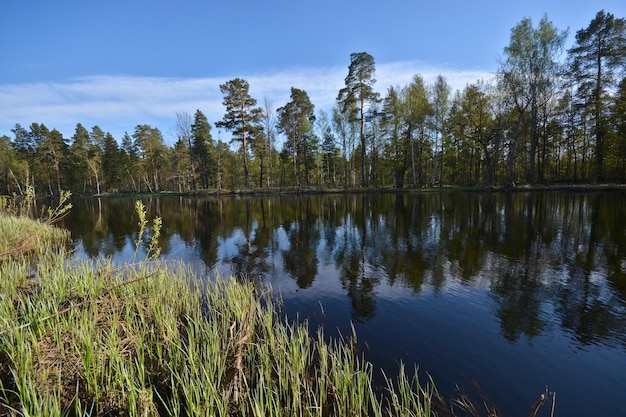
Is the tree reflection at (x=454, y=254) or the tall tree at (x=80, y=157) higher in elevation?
the tall tree at (x=80, y=157)

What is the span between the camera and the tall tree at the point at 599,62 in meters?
35.9

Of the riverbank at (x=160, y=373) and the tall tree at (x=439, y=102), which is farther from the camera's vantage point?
the tall tree at (x=439, y=102)

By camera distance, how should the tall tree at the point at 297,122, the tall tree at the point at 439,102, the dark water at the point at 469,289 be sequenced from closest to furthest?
1. the dark water at the point at 469,289
2. the tall tree at the point at 439,102
3. the tall tree at the point at 297,122

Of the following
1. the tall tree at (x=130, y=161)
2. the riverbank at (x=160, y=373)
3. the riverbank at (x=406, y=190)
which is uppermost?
the tall tree at (x=130, y=161)

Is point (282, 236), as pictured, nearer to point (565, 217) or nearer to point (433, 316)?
point (433, 316)

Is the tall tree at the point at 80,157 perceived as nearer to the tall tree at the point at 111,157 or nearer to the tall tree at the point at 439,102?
the tall tree at the point at 111,157

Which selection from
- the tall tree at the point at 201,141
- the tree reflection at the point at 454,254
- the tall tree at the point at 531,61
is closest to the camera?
the tree reflection at the point at 454,254

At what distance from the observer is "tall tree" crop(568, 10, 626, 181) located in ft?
118

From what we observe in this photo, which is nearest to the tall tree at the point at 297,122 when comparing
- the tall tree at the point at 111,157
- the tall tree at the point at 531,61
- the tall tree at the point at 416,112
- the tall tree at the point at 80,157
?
the tall tree at the point at 416,112

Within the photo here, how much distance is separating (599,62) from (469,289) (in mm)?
47513

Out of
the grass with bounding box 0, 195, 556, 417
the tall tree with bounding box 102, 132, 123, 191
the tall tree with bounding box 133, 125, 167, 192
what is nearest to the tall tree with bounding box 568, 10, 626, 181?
the grass with bounding box 0, 195, 556, 417

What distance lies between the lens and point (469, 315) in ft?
23.2

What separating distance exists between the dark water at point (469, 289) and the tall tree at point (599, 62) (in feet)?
86.8

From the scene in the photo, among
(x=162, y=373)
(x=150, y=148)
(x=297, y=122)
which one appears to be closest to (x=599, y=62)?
(x=297, y=122)
